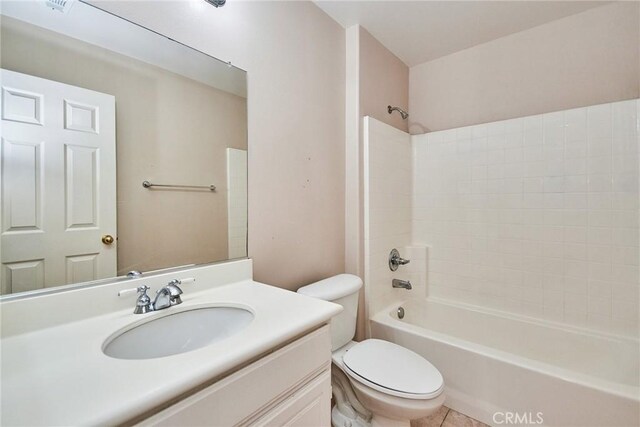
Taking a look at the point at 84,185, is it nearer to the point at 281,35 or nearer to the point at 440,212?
the point at 281,35

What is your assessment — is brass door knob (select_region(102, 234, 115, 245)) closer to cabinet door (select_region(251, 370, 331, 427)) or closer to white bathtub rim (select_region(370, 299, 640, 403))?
cabinet door (select_region(251, 370, 331, 427))

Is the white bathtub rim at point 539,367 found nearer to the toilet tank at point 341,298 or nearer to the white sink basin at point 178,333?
the toilet tank at point 341,298

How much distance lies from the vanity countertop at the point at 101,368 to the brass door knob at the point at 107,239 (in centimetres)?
22

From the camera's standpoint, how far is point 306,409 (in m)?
0.83

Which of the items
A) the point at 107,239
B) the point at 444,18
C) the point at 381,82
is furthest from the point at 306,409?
the point at 444,18

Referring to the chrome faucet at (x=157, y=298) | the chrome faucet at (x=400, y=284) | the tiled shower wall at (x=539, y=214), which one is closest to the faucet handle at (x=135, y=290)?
the chrome faucet at (x=157, y=298)

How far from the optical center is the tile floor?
149 centimetres

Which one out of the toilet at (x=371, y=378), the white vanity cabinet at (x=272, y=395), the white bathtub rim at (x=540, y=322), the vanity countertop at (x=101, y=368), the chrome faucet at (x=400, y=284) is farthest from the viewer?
the chrome faucet at (x=400, y=284)

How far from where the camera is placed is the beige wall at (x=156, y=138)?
82 centimetres

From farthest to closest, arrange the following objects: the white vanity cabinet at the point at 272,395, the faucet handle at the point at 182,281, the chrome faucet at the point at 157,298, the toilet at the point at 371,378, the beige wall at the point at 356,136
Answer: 1. the beige wall at the point at 356,136
2. the toilet at the point at 371,378
3. the faucet handle at the point at 182,281
4. the chrome faucet at the point at 157,298
5. the white vanity cabinet at the point at 272,395

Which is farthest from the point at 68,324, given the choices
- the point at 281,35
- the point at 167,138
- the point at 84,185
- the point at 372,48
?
the point at 372,48

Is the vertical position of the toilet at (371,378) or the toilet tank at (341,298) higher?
the toilet tank at (341,298)

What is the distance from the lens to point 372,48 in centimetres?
195

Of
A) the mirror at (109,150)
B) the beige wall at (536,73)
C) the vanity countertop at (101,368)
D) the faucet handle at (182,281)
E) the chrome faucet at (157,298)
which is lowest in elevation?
the vanity countertop at (101,368)
